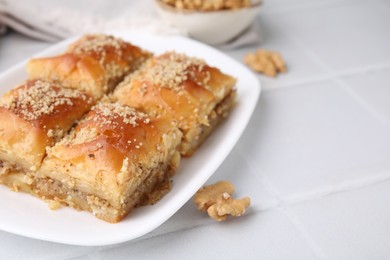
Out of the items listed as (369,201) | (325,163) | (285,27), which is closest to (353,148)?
(325,163)

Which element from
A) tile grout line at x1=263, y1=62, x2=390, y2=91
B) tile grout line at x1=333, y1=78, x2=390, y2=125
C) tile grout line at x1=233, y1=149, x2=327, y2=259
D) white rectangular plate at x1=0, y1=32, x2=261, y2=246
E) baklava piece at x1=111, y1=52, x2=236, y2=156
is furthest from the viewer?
tile grout line at x1=263, y1=62, x2=390, y2=91

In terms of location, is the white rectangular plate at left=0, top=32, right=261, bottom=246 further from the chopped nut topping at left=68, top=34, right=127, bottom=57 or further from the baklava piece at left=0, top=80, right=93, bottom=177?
the chopped nut topping at left=68, top=34, right=127, bottom=57

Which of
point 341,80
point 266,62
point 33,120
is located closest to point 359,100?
point 341,80

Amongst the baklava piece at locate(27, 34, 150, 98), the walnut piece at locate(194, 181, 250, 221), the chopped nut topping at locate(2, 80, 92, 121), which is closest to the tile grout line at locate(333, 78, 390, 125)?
the walnut piece at locate(194, 181, 250, 221)

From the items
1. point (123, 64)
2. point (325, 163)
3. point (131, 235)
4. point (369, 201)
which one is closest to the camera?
point (131, 235)

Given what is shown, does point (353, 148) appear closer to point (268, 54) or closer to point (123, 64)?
point (268, 54)

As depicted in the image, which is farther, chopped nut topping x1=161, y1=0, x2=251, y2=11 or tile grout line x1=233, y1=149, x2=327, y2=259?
chopped nut topping x1=161, y1=0, x2=251, y2=11
